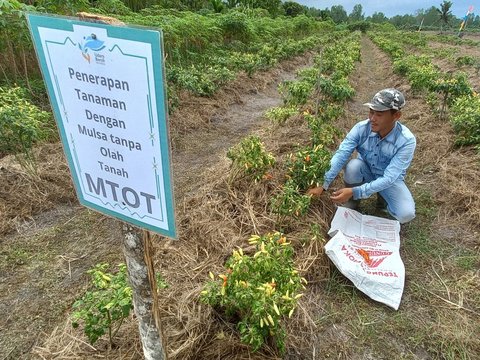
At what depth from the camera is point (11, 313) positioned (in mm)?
2152

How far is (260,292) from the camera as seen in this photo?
1.59 meters

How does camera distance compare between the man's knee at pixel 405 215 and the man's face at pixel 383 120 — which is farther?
the man's knee at pixel 405 215

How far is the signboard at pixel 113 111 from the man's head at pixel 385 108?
7.18 feet

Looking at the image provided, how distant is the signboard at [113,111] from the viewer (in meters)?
0.87

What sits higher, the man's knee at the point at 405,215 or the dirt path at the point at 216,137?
the man's knee at the point at 405,215

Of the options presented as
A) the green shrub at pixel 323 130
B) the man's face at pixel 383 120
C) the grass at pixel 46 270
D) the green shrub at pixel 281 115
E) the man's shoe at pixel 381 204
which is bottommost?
the grass at pixel 46 270

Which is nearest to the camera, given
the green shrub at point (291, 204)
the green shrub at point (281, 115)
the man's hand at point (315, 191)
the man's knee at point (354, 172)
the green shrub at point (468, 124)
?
the green shrub at point (291, 204)

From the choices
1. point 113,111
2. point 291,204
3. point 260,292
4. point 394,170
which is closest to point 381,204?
point 394,170

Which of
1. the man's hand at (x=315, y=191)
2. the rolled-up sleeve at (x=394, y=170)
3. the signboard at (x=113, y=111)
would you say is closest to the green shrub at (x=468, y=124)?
the rolled-up sleeve at (x=394, y=170)

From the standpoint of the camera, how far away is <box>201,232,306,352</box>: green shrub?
1546 mm

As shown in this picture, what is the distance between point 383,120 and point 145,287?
2.30 meters

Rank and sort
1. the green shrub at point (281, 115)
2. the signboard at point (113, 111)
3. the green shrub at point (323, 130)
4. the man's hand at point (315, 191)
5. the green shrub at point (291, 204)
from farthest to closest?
the green shrub at point (281, 115), the green shrub at point (323, 130), the man's hand at point (315, 191), the green shrub at point (291, 204), the signboard at point (113, 111)

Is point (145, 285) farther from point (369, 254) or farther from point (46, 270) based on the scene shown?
point (369, 254)

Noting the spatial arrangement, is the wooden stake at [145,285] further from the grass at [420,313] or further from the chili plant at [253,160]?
the chili plant at [253,160]
